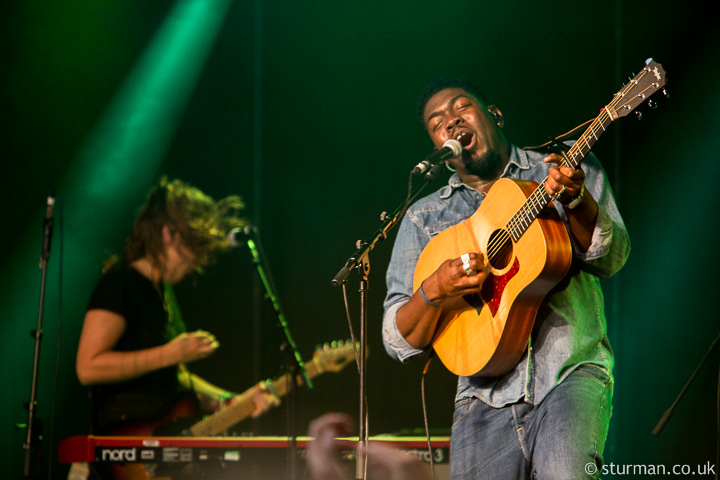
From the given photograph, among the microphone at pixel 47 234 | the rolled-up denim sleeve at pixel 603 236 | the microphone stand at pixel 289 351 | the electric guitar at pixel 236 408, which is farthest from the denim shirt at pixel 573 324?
the microphone at pixel 47 234

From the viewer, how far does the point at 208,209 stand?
5590 mm

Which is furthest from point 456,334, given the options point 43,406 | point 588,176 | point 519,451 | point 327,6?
point 43,406

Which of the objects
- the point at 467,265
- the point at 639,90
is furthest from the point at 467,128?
the point at 639,90

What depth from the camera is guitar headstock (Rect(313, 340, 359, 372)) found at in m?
5.11

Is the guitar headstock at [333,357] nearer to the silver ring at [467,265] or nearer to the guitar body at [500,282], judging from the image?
the guitar body at [500,282]

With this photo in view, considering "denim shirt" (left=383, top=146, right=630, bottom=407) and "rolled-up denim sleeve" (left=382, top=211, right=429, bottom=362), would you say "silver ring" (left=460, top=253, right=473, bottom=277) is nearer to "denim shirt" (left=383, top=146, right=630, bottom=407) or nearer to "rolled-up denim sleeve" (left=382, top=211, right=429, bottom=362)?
"denim shirt" (left=383, top=146, right=630, bottom=407)

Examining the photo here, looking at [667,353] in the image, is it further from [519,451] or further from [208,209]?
[208,209]

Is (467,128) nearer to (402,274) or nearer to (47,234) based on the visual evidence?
(402,274)

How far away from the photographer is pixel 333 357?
5.12 meters

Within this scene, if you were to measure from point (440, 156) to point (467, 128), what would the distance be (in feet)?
1.66

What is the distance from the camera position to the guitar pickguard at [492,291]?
2773 mm

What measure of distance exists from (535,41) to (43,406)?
4.62m

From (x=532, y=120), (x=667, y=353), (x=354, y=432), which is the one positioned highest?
(x=532, y=120)

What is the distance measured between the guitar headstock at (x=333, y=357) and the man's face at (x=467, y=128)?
6.74 ft
